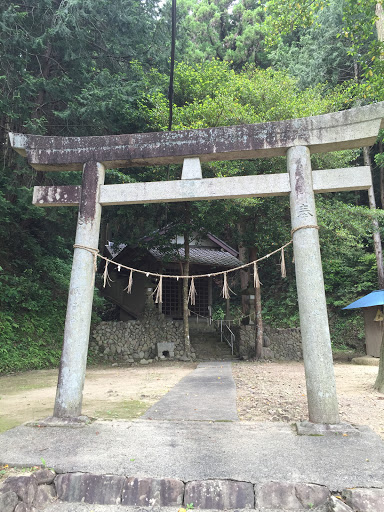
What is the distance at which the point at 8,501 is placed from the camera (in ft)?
8.04

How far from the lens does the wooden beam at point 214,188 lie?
4195mm

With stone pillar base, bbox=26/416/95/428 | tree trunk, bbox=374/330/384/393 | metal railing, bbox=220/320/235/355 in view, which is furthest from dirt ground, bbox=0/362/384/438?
metal railing, bbox=220/320/235/355

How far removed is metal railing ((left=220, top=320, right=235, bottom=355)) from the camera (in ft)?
46.5

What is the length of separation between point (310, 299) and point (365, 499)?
6.68ft

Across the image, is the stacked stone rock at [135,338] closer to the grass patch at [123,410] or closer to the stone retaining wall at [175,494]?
the grass patch at [123,410]

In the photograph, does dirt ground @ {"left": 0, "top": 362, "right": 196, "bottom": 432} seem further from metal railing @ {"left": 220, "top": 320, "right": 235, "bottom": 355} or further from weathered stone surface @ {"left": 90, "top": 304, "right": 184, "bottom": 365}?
metal railing @ {"left": 220, "top": 320, "right": 235, "bottom": 355}

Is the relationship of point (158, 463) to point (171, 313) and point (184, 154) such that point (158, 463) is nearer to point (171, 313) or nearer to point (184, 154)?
point (184, 154)

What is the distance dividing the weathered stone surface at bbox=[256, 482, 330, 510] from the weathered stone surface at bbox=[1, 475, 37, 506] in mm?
1741

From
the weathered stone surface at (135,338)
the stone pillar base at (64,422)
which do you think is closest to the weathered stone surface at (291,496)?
the stone pillar base at (64,422)

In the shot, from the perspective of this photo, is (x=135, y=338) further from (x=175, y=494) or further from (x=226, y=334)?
(x=175, y=494)

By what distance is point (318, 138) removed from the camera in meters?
4.30

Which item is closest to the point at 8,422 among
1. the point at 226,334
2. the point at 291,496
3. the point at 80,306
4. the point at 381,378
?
the point at 80,306

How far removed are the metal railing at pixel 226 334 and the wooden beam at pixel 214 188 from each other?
10.5 m

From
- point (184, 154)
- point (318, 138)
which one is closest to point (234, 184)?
point (184, 154)
